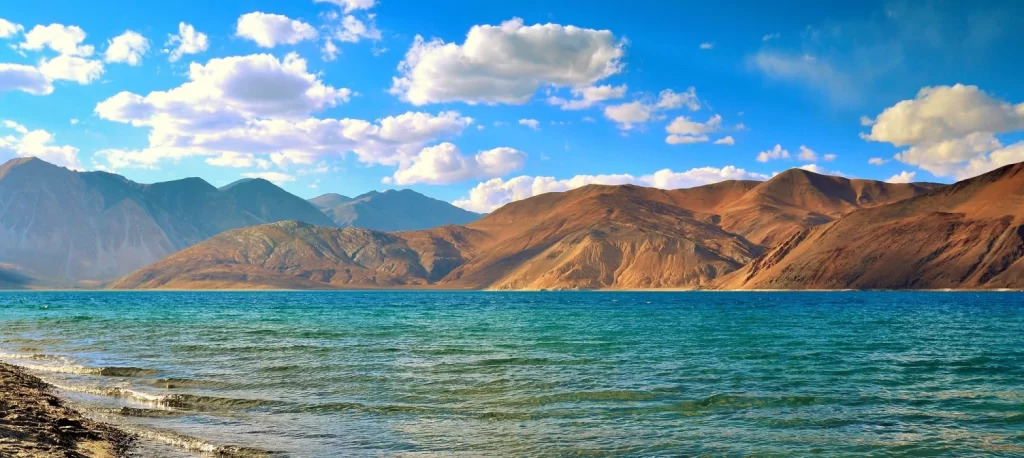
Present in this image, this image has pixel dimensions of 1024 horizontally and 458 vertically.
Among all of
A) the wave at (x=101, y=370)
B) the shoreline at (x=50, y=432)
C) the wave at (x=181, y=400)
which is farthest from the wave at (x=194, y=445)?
the wave at (x=101, y=370)

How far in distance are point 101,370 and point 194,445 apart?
17652 millimetres

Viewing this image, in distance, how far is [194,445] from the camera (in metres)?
17.6

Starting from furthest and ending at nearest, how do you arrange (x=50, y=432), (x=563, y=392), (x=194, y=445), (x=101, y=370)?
(x=101, y=370) < (x=563, y=392) < (x=194, y=445) < (x=50, y=432)

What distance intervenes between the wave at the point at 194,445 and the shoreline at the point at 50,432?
20.0 inches

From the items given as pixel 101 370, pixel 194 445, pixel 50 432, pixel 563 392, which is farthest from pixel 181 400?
pixel 563 392

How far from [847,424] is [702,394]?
17.9ft

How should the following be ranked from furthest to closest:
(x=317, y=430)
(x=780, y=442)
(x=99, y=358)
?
(x=99, y=358) < (x=317, y=430) < (x=780, y=442)

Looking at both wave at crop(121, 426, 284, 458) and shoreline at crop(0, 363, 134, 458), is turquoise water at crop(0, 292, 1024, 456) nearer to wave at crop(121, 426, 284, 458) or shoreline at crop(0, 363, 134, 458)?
wave at crop(121, 426, 284, 458)

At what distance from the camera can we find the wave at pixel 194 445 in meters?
16.8

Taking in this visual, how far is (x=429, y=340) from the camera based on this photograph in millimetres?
47844

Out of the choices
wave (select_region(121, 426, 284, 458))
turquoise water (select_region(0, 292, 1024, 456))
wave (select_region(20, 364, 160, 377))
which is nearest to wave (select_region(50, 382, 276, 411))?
turquoise water (select_region(0, 292, 1024, 456))

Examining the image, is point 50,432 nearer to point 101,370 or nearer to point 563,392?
point 563,392

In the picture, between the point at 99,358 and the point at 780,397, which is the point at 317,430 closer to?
the point at 780,397

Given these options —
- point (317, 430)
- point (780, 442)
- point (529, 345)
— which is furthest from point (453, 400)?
point (529, 345)
